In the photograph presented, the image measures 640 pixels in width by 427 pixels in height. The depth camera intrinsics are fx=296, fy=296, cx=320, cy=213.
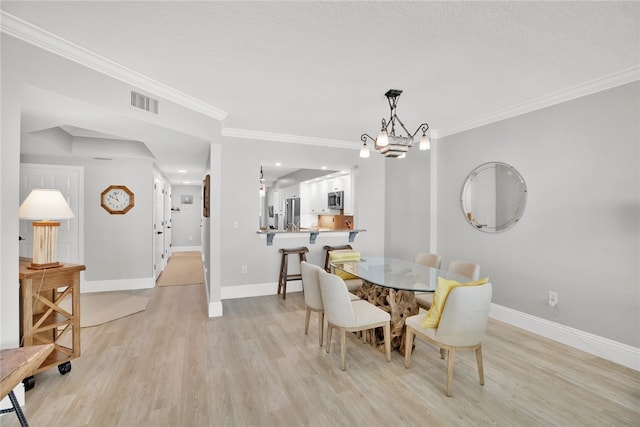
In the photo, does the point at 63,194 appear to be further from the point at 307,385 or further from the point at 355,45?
the point at 355,45

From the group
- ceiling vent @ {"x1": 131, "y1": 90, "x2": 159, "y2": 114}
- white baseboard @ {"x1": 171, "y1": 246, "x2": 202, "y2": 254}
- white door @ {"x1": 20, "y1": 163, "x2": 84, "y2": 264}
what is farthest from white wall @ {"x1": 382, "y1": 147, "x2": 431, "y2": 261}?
white baseboard @ {"x1": 171, "y1": 246, "x2": 202, "y2": 254}

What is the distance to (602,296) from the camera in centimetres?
275

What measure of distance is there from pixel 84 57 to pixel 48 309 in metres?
2.01

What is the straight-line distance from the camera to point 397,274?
2.91 meters

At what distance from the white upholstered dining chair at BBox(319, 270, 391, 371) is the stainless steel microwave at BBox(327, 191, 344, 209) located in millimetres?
4075

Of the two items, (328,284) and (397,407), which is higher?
(328,284)

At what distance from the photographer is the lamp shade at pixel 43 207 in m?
2.27

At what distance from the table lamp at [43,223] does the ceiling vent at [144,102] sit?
0.98 m

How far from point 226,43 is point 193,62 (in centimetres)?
45

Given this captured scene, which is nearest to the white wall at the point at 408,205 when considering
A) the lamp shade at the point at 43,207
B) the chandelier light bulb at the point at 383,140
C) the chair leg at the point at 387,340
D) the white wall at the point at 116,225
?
the chandelier light bulb at the point at 383,140

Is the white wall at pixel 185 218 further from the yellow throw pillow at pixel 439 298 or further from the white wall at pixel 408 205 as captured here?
the yellow throw pillow at pixel 439 298

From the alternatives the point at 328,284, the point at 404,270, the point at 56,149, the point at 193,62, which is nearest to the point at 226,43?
the point at 193,62

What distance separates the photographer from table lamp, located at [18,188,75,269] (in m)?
2.26

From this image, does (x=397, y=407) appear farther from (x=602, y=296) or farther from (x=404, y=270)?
(x=602, y=296)
